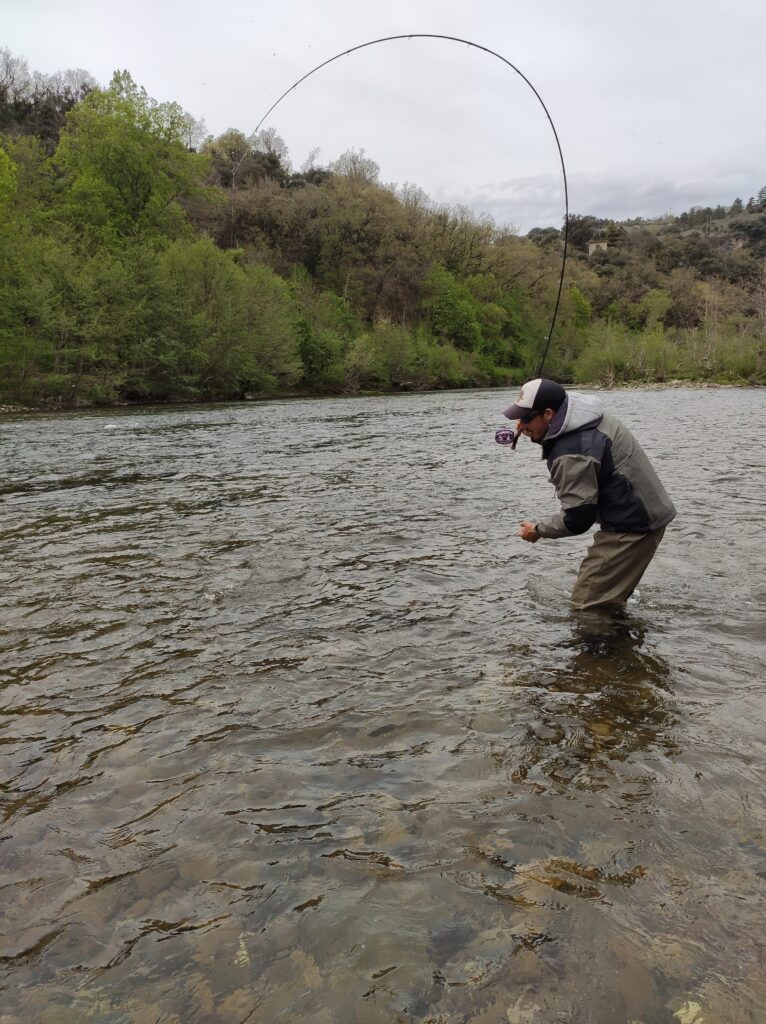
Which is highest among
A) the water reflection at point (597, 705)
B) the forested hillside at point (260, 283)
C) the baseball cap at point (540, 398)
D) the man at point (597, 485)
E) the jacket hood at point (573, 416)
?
the forested hillside at point (260, 283)

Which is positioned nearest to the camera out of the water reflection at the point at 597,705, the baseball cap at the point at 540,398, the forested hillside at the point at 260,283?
the water reflection at the point at 597,705

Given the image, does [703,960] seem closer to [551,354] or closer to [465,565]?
[465,565]

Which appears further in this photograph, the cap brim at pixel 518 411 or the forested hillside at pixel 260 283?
the forested hillside at pixel 260 283

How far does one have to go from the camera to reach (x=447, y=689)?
458 cm

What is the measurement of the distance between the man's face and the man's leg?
1090 millimetres

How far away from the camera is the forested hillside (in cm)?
4081

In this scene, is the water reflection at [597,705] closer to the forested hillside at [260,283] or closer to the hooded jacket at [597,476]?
the hooded jacket at [597,476]

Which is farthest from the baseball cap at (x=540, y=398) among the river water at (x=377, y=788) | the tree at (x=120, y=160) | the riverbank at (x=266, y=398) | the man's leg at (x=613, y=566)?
the tree at (x=120, y=160)

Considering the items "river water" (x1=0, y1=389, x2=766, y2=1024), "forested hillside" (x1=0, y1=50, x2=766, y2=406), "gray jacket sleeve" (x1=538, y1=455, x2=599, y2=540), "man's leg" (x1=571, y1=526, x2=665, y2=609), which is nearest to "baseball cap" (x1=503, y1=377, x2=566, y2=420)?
"gray jacket sleeve" (x1=538, y1=455, x2=599, y2=540)

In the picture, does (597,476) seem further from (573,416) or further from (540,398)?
(540,398)

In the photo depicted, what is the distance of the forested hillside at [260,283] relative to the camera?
1607 inches

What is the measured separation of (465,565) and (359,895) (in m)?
5.15

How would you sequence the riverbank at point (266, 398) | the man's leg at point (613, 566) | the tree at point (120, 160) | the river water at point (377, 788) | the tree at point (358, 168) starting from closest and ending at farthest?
the river water at point (377, 788) → the man's leg at point (613, 566) → the riverbank at point (266, 398) → the tree at point (120, 160) → the tree at point (358, 168)

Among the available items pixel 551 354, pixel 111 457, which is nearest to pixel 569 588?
pixel 111 457
